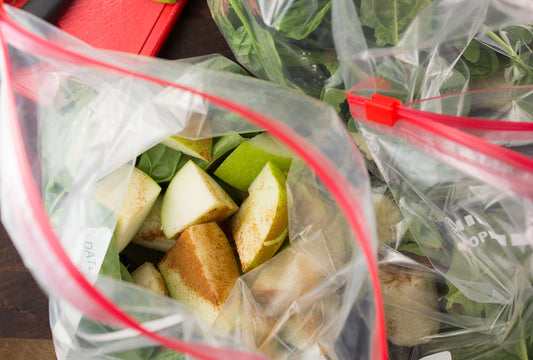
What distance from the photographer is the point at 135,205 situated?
0.49m

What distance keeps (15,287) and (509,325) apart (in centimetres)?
54

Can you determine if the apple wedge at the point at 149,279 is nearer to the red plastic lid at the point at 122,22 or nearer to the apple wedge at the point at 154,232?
the apple wedge at the point at 154,232

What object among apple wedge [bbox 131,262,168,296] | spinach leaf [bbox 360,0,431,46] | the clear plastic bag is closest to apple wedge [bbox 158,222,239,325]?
apple wedge [bbox 131,262,168,296]

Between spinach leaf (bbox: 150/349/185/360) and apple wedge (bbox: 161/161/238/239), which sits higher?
apple wedge (bbox: 161/161/238/239)

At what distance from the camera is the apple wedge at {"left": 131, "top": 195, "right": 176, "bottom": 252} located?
1.74ft

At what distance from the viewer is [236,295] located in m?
0.46

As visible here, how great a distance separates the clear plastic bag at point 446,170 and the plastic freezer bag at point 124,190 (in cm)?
9

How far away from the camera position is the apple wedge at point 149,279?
1.59 ft

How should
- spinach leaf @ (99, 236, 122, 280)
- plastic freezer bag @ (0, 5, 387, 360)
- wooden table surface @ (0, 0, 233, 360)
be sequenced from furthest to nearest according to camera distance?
wooden table surface @ (0, 0, 233, 360) < spinach leaf @ (99, 236, 122, 280) < plastic freezer bag @ (0, 5, 387, 360)

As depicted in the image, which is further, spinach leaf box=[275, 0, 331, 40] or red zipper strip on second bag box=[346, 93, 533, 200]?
spinach leaf box=[275, 0, 331, 40]

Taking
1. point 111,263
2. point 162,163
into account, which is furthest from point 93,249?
point 162,163

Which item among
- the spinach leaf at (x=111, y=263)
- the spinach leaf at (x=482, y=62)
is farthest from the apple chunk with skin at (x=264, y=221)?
the spinach leaf at (x=482, y=62)

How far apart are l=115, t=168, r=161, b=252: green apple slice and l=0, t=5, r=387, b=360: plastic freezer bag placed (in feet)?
0.11

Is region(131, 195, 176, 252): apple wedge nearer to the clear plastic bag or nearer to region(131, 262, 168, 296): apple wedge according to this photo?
region(131, 262, 168, 296): apple wedge
